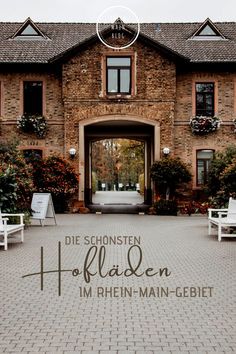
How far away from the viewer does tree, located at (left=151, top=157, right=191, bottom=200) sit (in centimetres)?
2472

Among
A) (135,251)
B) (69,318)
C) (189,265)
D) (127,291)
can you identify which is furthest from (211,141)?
(69,318)

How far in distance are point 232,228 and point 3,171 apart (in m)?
6.76

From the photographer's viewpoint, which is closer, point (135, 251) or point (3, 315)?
point (3, 315)

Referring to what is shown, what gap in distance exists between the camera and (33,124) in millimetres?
25844

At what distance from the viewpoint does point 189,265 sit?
10203 mm

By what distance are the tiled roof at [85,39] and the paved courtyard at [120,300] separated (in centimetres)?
1478

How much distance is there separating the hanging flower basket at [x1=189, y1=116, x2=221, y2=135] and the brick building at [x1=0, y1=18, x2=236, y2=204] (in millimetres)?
264

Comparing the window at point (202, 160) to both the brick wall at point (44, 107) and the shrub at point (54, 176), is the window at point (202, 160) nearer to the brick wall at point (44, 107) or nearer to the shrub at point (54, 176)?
the shrub at point (54, 176)

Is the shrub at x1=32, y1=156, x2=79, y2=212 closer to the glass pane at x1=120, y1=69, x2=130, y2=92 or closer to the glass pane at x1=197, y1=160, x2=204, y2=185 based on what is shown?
the glass pane at x1=120, y1=69, x2=130, y2=92

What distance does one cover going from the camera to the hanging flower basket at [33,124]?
25.9 metres

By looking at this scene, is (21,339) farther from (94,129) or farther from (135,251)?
(94,129)

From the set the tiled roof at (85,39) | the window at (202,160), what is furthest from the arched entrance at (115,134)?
the tiled roof at (85,39)

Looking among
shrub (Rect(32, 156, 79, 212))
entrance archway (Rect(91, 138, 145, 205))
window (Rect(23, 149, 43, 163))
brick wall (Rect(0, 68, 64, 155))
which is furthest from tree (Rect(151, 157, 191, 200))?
entrance archway (Rect(91, 138, 145, 205))

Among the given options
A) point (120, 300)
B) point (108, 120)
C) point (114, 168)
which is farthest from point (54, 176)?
point (114, 168)
